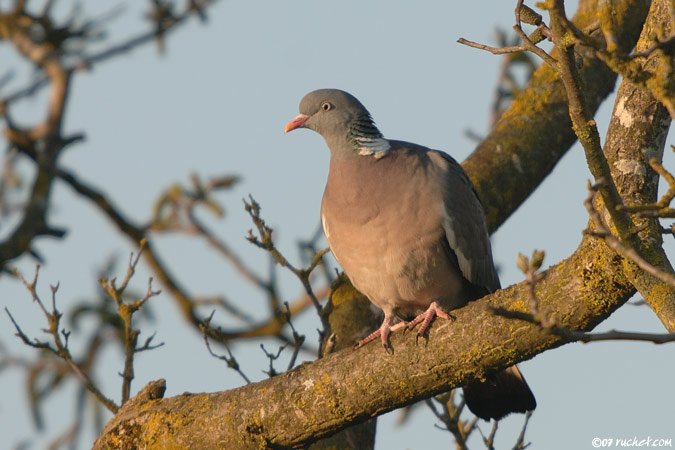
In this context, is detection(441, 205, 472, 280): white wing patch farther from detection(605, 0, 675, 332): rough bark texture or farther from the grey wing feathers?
detection(605, 0, 675, 332): rough bark texture

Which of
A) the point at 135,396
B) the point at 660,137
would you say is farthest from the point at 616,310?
the point at 135,396

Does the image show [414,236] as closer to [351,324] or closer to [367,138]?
[367,138]

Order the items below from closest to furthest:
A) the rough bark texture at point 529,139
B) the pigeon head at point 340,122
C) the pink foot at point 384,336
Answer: the pink foot at point 384,336, the pigeon head at point 340,122, the rough bark texture at point 529,139

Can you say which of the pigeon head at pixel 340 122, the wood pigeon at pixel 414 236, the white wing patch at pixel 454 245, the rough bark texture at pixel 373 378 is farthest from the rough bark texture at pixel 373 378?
the pigeon head at pixel 340 122

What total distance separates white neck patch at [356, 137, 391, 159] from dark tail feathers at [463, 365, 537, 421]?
126cm

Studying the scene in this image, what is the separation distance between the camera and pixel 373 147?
562 cm

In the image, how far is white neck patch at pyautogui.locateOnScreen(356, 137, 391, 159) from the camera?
552cm

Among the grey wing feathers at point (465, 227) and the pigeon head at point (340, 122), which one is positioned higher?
the pigeon head at point (340, 122)

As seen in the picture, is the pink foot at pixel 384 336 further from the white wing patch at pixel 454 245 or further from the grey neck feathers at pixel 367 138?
the grey neck feathers at pixel 367 138

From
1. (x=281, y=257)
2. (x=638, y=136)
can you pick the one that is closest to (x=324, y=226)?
(x=281, y=257)

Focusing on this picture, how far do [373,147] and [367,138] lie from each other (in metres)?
0.14

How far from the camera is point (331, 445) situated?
548cm

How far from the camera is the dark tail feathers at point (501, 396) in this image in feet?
16.7

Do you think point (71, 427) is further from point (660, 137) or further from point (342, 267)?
point (660, 137)
